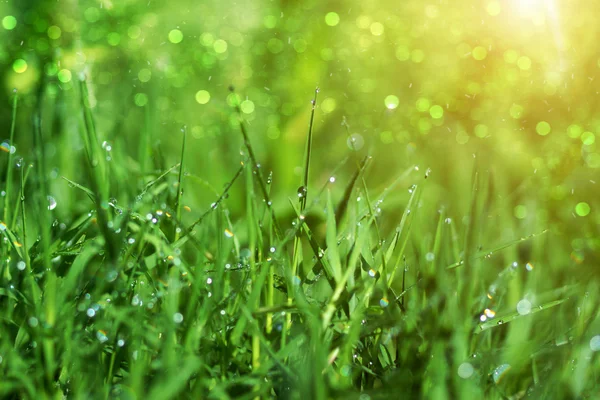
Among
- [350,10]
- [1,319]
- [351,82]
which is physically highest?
[350,10]

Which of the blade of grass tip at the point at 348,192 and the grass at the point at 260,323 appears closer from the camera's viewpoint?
the grass at the point at 260,323

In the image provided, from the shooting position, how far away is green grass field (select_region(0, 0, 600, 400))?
0.50 m

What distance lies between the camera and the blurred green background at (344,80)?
116 centimetres

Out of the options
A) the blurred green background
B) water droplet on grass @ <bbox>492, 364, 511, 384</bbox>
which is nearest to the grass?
water droplet on grass @ <bbox>492, 364, 511, 384</bbox>

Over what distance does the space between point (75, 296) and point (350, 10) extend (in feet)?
3.44

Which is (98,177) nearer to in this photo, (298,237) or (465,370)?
(298,237)

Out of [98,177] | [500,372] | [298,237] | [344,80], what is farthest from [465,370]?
[344,80]

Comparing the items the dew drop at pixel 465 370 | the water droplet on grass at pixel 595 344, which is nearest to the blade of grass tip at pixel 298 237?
the dew drop at pixel 465 370

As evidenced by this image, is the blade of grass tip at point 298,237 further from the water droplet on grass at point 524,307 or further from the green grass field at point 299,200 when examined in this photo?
the water droplet on grass at point 524,307

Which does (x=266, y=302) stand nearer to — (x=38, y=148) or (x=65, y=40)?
(x=38, y=148)

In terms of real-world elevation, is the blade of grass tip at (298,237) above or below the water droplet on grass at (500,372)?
above

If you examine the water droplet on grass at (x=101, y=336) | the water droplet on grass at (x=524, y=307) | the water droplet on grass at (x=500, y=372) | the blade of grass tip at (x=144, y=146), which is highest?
the blade of grass tip at (x=144, y=146)

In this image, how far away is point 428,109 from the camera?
131cm

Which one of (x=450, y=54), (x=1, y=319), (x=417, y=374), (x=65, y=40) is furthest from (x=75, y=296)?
(x=450, y=54)
